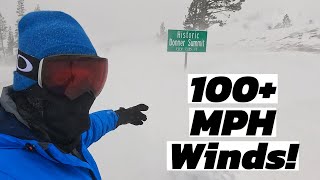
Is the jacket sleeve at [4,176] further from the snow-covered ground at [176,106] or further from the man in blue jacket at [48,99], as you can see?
the snow-covered ground at [176,106]

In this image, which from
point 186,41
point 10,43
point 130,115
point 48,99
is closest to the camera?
point 48,99

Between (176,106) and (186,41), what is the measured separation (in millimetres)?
6995

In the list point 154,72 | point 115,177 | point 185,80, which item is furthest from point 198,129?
point 154,72

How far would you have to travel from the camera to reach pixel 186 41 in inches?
A: 753

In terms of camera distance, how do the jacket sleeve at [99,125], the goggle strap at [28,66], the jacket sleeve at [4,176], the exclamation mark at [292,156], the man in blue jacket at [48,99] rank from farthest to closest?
the exclamation mark at [292,156] → the jacket sleeve at [99,125] → the goggle strap at [28,66] → the man in blue jacket at [48,99] → the jacket sleeve at [4,176]

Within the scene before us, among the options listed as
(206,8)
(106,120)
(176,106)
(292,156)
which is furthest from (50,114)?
(206,8)

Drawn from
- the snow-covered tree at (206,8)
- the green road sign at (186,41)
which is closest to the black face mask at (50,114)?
the green road sign at (186,41)

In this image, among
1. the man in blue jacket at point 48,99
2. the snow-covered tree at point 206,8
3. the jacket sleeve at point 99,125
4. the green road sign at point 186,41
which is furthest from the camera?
the snow-covered tree at point 206,8

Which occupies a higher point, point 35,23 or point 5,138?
point 35,23

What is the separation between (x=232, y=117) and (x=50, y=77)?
22.3 ft

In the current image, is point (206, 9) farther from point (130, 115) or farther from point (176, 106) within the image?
point (130, 115)

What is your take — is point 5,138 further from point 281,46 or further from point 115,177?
point 281,46

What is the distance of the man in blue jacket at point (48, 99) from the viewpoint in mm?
1231

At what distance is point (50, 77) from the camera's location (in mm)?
1330
